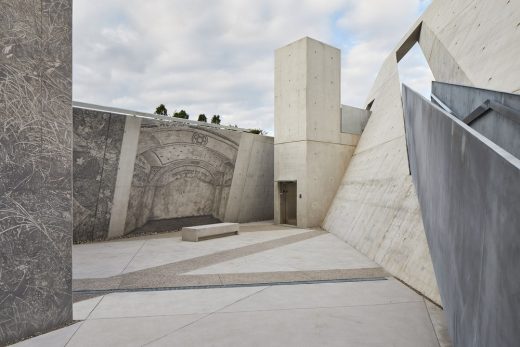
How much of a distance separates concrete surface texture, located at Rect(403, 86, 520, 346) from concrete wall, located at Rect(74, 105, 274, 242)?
10.4 metres

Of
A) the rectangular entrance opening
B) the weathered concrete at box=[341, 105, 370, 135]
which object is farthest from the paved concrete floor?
the weathered concrete at box=[341, 105, 370, 135]

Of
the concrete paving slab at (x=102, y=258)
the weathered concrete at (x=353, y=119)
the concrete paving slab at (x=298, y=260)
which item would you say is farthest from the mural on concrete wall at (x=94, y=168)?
the weathered concrete at (x=353, y=119)

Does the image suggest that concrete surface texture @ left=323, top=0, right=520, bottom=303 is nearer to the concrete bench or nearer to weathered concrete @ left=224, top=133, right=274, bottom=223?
the concrete bench

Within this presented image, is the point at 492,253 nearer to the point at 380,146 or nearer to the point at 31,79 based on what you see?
the point at 31,79

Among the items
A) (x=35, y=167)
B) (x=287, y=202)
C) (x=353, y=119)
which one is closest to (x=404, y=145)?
(x=353, y=119)

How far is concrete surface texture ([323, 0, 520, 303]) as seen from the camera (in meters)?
6.12

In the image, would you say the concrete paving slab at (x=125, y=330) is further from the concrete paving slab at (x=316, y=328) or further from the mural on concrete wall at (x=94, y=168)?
the mural on concrete wall at (x=94, y=168)

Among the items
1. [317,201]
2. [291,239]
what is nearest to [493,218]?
[291,239]

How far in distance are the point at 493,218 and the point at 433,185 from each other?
7.46ft

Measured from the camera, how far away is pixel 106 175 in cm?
1135

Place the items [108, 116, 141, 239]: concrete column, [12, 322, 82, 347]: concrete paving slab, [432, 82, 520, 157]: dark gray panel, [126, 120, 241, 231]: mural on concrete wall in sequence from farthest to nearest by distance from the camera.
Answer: [126, 120, 241, 231]: mural on concrete wall → [108, 116, 141, 239]: concrete column → [12, 322, 82, 347]: concrete paving slab → [432, 82, 520, 157]: dark gray panel

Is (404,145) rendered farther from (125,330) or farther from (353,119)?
(125,330)

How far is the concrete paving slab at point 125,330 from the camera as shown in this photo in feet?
12.9

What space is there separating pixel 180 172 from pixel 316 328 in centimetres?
1045
